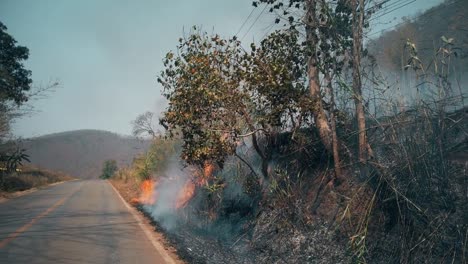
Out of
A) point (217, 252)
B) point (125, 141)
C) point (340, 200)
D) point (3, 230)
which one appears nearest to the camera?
point (340, 200)

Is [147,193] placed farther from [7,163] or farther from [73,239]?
[7,163]

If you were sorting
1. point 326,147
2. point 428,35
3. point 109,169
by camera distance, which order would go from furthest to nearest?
point 109,169 < point 428,35 < point 326,147

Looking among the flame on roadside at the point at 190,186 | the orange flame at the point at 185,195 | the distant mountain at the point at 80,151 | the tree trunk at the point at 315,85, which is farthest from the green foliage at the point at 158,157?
the distant mountain at the point at 80,151

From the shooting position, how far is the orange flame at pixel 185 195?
14.0 meters

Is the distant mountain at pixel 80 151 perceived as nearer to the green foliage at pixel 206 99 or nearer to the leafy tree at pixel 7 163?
the leafy tree at pixel 7 163

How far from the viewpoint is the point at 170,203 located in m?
16.6

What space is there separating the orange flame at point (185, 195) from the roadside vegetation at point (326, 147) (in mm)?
2083

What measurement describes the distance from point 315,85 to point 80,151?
148 meters

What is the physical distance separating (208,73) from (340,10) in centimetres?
349

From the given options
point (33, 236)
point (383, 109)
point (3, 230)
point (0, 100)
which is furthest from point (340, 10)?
point (0, 100)

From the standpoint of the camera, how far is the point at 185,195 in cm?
1471

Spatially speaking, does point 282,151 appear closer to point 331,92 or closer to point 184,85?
point 331,92

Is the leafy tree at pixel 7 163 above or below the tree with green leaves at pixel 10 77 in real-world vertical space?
below

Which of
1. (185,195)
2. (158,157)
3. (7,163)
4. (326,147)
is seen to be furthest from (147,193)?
(326,147)
